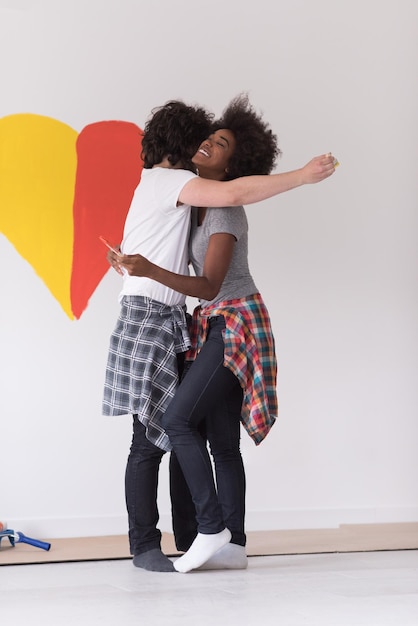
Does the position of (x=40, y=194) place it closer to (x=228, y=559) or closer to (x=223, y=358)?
(x=223, y=358)

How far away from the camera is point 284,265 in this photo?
138 inches

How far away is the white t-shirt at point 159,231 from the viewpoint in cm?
251

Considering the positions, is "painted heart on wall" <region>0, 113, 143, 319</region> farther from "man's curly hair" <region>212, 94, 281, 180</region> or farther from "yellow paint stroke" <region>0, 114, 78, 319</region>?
"man's curly hair" <region>212, 94, 281, 180</region>

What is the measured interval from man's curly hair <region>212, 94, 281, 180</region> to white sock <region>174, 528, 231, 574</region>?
1037 millimetres

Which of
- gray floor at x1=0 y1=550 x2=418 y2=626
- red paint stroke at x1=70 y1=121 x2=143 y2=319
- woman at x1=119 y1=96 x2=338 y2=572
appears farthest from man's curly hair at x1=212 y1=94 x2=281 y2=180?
gray floor at x1=0 y1=550 x2=418 y2=626

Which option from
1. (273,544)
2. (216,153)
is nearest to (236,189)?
(216,153)

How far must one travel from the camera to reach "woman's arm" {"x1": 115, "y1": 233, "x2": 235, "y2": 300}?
7.66ft

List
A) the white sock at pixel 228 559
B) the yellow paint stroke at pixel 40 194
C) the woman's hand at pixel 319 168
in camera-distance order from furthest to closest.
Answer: the yellow paint stroke at pixel 40 194 < the white sock at pixel 228 559 < the woman's hand at pixel 319 168

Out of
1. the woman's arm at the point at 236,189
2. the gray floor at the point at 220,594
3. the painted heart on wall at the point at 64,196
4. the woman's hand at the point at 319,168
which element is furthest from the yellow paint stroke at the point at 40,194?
the woman's hand at the point at 319,168

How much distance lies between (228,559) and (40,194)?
1.55 meters

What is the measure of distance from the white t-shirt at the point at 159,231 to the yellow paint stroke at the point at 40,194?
77 cm

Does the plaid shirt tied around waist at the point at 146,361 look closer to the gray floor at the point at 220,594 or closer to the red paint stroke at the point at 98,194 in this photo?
the gray floor at the point at 220,594

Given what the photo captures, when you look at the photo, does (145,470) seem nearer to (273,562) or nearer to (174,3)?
(273,562)

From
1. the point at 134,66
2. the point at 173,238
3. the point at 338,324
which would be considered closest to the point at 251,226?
the point at 338,324
